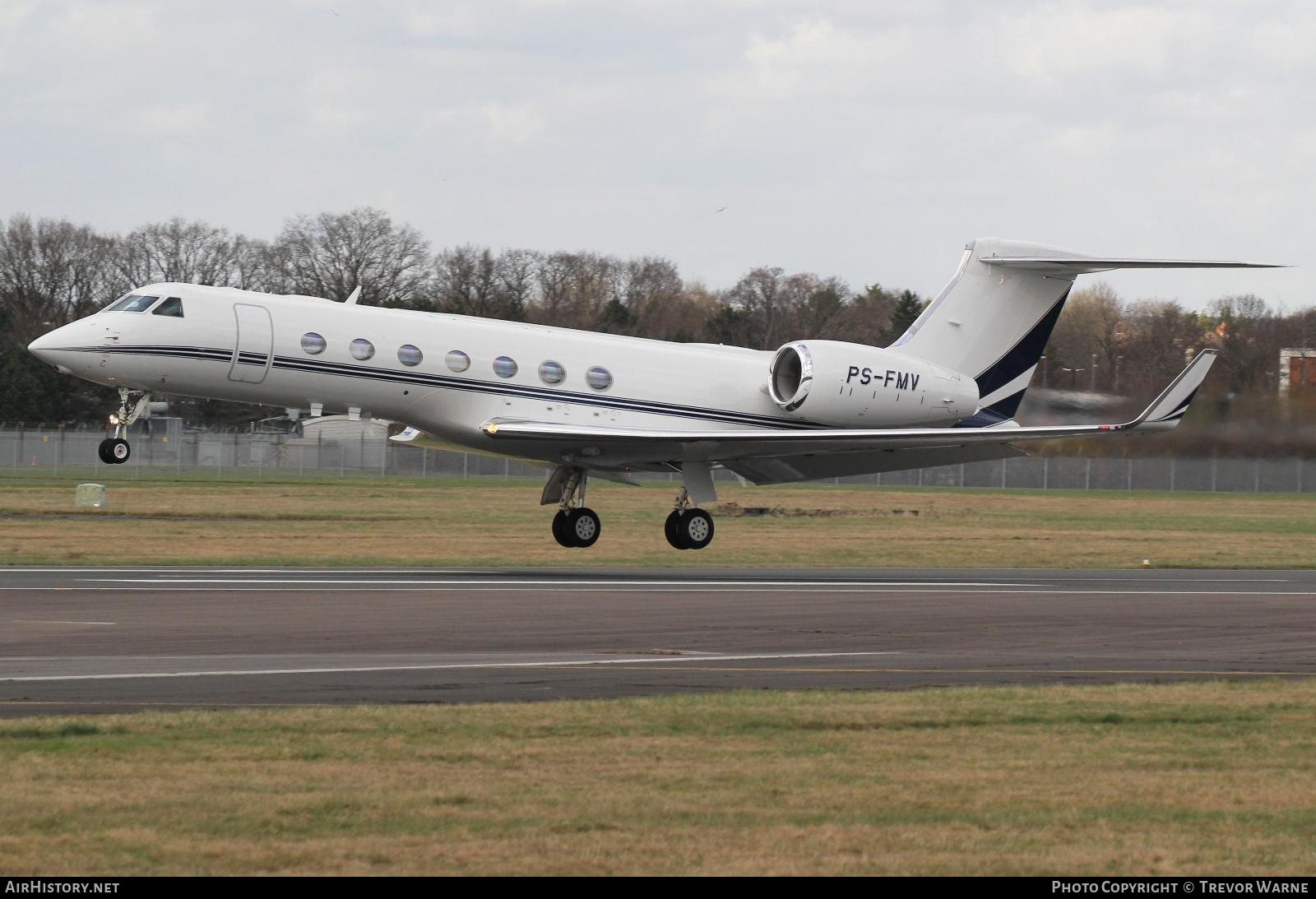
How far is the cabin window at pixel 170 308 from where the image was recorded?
23.7 m

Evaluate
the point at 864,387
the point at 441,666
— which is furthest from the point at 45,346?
the point at 864,387

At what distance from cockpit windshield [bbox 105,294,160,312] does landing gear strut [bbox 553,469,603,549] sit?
7662 millimetres

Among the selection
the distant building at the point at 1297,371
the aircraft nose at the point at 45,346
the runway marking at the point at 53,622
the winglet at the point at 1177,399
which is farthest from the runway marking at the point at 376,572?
the runway marking at the point at 53,622

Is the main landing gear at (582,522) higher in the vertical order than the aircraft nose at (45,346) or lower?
lower

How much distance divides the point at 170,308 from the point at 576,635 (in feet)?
35.0

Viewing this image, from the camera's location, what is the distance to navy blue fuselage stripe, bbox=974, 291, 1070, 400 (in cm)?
2936

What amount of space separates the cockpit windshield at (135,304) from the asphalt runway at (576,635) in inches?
155

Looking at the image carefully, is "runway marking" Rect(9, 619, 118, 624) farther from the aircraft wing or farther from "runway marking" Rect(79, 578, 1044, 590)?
the aircraft wing

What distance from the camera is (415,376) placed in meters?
24.9

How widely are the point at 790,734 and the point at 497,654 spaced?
15.8 ft

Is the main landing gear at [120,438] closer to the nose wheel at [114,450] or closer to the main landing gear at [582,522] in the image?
the nose wheel at [114,450]

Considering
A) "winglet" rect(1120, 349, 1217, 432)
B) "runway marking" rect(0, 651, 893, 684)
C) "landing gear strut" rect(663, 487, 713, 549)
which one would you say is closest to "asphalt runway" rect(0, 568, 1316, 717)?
"runway marking" rect(0, 651, 893, 684)

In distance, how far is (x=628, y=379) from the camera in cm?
2684

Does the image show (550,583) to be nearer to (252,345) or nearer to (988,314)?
(252,345)
